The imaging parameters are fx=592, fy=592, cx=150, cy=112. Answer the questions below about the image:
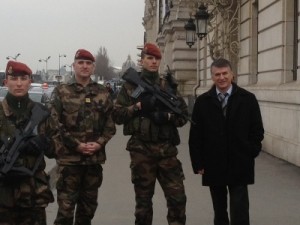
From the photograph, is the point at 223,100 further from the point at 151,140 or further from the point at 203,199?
the point at 203,199

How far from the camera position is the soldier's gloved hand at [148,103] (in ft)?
19.6

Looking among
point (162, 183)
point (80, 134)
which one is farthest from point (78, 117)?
point (162, 183)

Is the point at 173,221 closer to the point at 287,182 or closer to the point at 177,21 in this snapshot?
the point at 287,182

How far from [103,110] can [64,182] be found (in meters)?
0.82

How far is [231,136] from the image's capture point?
574cm

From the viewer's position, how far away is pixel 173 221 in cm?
612

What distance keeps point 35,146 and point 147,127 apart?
1.52m

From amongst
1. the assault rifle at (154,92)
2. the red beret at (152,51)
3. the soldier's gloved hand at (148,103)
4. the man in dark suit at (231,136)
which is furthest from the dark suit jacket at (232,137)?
the red beret at (152,51)

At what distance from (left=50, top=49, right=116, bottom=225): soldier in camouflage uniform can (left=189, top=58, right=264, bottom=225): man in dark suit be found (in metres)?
1.03

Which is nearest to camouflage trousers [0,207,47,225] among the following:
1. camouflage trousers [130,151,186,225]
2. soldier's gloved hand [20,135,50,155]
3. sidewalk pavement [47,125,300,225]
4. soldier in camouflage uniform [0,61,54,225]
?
soldier in camouflage uniform [0,61,54,225]

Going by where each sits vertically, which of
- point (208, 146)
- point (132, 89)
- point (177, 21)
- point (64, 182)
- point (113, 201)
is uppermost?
point (177, 21)

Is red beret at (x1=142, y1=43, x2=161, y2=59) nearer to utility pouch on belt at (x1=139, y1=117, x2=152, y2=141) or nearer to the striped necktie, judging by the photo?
utility pouch on belt at (x1=139, y1=117, x2=152, y2=141)

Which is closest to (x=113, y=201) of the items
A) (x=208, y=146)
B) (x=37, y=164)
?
(x=208, y=146)

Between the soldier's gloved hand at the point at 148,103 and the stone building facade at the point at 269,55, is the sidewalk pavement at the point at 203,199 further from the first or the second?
the soldier's gloved hand at the point at 148,103
